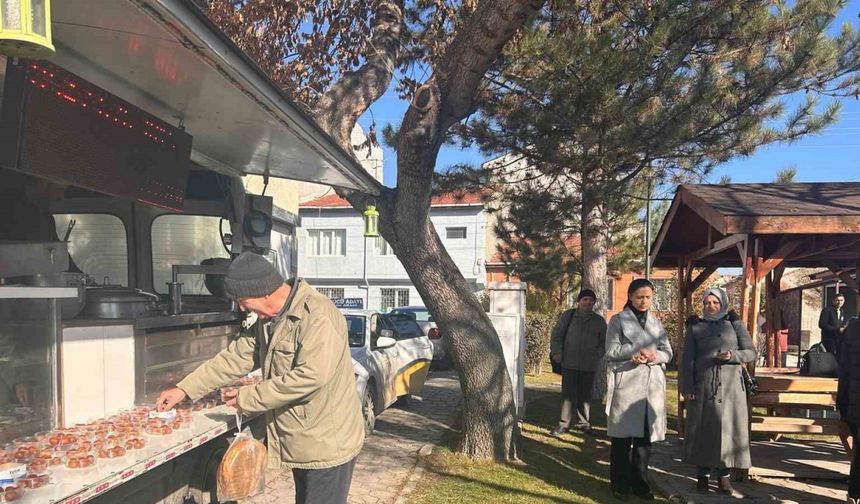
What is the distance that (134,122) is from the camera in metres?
3.44

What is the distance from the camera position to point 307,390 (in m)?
A: 2.90

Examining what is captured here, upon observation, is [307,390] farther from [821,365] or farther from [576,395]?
[821,365]

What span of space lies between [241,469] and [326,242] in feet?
91.7

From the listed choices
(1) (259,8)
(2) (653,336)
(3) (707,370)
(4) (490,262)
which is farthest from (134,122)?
(4) (490,262)

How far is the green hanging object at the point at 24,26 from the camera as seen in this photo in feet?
5.32

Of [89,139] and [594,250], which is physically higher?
[89,139]

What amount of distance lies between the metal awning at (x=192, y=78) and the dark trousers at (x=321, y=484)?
6.11 feet

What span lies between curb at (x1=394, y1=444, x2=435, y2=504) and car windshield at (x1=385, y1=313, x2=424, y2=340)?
4.56 m

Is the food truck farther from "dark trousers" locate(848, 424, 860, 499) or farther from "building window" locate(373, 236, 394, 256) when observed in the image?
"building window" locate(373, 236, 394, 256)

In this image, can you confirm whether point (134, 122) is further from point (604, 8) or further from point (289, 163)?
point (604, 8)

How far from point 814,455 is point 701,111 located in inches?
160

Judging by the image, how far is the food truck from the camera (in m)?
2.55

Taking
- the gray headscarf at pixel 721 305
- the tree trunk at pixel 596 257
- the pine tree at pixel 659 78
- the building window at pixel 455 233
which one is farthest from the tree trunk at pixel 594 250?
the building window at pixel 455 233

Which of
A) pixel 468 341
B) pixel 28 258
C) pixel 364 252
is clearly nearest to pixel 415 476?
pixel 468 341
